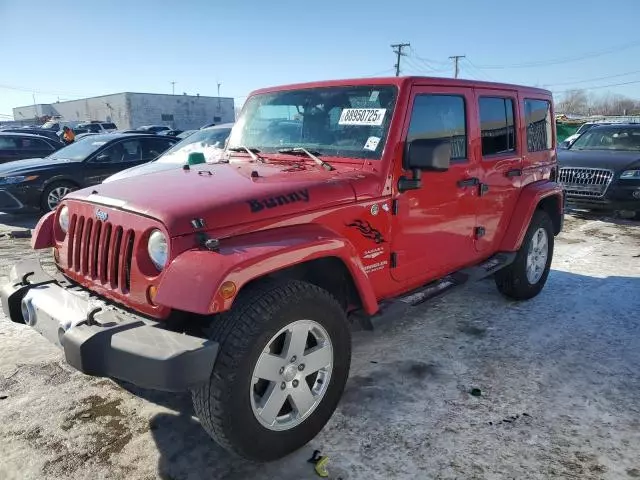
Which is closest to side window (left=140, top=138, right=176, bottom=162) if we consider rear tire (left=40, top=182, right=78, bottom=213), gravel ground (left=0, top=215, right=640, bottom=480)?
rear tire (left=40, top=182, right=78, bottom=213)

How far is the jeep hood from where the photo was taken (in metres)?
2.43

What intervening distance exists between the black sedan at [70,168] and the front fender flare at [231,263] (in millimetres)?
7613

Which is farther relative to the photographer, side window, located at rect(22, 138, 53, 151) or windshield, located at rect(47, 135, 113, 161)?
side window, located at rect(22, 138, 53, 151)

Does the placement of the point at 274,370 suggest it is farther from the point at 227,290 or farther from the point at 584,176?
the point at 584,176

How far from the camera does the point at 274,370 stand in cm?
246

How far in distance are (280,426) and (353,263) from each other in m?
0.92

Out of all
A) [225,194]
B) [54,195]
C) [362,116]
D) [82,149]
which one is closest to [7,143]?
[82,149]

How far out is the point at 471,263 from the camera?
415 centimetres

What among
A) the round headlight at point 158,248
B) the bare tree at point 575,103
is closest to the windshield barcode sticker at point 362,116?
the round headlight at point 158,248

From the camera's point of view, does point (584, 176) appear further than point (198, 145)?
Yes

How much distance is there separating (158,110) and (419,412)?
60249 mm

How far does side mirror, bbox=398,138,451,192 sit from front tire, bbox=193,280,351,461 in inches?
40.6

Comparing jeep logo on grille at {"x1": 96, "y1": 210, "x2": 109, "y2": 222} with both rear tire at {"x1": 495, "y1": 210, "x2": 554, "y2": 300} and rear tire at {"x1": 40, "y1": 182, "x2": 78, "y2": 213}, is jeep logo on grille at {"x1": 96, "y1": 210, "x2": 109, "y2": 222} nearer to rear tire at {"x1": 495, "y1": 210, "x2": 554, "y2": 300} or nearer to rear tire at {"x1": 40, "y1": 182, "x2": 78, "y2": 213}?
rear tire at {"x1": 495, "y1": 210, "x2": 554, "y2": 300}

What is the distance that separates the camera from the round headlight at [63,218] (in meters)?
3.16
